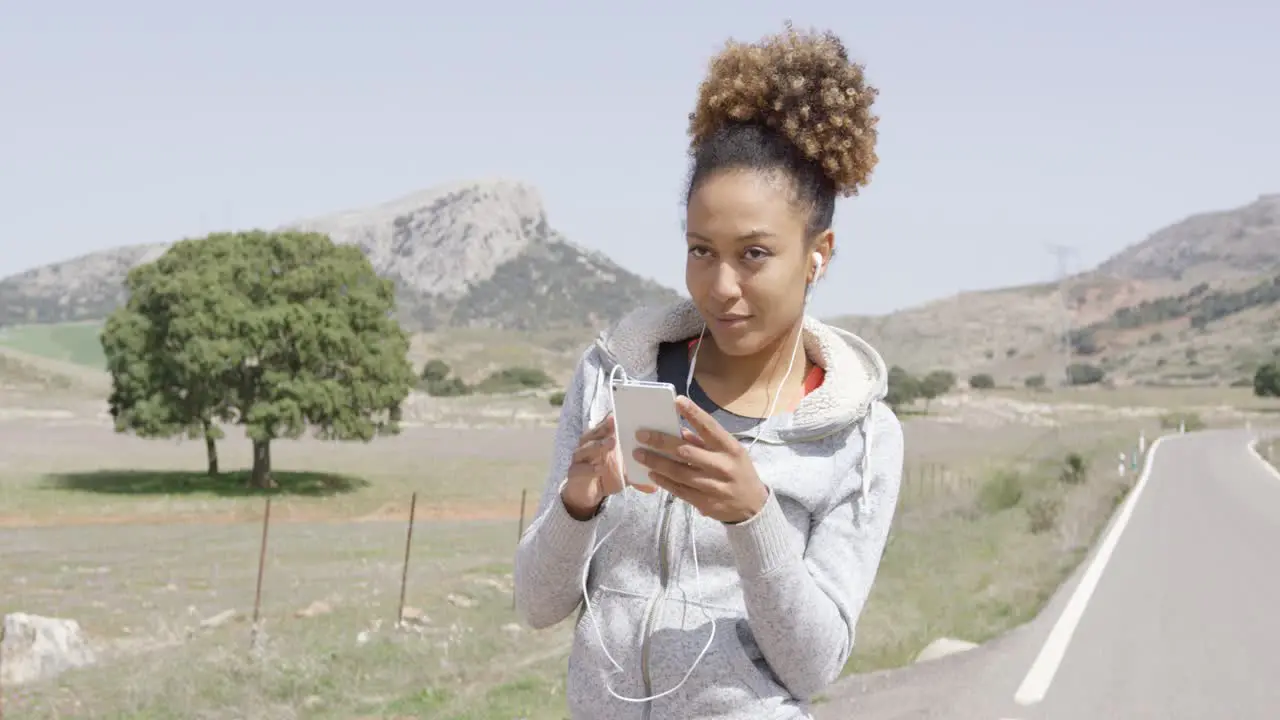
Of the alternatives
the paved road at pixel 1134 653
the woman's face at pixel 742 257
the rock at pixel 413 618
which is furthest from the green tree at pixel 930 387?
the woman's face at pixel 742 257

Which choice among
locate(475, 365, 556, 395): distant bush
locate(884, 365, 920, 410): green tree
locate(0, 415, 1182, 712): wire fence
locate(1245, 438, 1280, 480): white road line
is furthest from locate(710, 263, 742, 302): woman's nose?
locate(475, 365, 556, 395): distant bush

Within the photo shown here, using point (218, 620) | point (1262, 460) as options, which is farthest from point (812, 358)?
point (1262, 460)

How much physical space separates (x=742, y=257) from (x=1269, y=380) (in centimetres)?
12503

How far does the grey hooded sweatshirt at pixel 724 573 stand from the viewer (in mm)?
2422

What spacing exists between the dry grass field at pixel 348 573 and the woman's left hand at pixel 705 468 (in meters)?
7.17

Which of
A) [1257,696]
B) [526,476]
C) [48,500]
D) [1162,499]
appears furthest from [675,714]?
[526,476]

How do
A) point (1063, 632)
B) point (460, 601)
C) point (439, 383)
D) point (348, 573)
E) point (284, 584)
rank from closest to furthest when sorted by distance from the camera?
point (1063, 632) < point (460, 601) < point (284, 584) < point (348, 573) < point (439, 383)

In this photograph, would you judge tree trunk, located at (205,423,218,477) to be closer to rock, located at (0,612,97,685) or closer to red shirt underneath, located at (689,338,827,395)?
rock, located at (0,612,97,685)

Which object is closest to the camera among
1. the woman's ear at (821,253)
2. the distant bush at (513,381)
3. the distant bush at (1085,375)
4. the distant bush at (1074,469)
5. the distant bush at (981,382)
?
the woman's ear at (821,253)

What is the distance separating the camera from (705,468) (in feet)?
7.22

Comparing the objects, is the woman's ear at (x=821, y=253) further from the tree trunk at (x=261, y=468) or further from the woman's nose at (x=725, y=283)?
the tree trunk at (x=261, y=468)

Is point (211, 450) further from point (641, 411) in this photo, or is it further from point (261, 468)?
point (641, 411)

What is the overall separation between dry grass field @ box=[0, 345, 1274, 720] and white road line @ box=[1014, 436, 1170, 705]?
357 mm

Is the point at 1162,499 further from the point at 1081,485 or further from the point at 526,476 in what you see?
the point at 526,476
